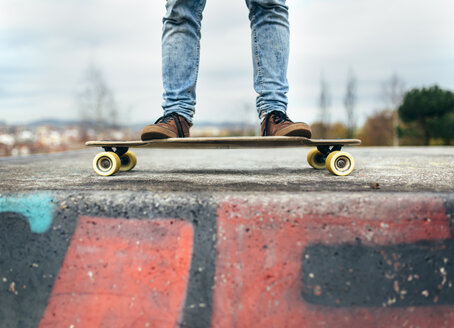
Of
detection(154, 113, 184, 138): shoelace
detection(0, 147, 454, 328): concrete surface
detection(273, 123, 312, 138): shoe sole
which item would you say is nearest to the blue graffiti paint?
detection(0, 147, 454, 328): concrete surface

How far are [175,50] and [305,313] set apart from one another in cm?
177

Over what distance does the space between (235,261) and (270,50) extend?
1501mm

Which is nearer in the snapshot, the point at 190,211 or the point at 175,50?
the point at 190,211

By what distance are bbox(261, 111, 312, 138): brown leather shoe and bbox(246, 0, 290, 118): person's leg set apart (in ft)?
0.18

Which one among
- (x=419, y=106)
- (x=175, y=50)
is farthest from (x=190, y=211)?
(x=419, y=106)

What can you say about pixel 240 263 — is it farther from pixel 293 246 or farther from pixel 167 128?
pixel 167 128

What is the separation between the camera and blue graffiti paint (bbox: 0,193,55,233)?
1.32 metres

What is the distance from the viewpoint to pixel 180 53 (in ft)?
7.37

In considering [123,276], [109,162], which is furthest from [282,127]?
[123,276]

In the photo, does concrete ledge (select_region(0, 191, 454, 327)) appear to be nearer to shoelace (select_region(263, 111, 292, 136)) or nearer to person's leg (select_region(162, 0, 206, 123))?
shoelace (select_region(263, 111, 292, 136))

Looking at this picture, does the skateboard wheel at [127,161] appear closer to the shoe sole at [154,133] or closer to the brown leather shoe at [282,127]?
the shoe sole at [154,133]

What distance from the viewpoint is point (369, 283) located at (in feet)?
Result: 4.02

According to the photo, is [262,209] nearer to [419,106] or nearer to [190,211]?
[190,211]

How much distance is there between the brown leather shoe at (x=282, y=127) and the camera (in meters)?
1.99
